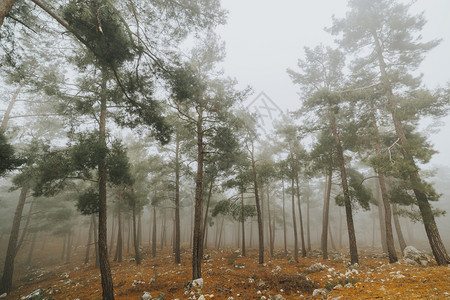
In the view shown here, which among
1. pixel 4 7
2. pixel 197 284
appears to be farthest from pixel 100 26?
pixel 197 284

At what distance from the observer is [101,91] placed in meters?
7.70

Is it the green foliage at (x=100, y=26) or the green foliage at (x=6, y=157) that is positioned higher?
the green foliage at (x=100, y=26)

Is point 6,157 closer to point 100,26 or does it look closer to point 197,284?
point 100,26

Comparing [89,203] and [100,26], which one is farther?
[89,203]

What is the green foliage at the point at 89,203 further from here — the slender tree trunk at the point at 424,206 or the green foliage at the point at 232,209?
the slender tree trunk at the point at 424,206

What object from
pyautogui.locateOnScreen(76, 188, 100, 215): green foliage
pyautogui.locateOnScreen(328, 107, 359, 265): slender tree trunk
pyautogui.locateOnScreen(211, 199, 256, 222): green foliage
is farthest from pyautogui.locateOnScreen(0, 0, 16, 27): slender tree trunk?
pyautogui.locateOnScreen(328, 107, 359, 265): slender tree trunk

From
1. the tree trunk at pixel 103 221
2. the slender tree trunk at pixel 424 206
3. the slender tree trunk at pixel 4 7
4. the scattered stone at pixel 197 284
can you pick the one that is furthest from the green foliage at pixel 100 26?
the slender tree trunk at pixel 424 206

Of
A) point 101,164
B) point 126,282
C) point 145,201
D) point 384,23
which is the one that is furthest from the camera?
point 145,201

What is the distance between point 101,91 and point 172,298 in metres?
8.95

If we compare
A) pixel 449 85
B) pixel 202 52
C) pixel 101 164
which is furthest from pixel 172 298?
pixel 449 85

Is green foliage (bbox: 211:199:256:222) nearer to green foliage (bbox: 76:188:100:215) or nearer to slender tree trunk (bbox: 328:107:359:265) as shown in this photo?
slender tree trunk (bbox: 328:107:359:265)

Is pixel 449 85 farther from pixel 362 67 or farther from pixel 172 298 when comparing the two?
pixel 172 298

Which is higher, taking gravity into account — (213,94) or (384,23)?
(384,23)

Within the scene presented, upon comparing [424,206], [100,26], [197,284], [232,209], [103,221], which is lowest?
[197,284]
